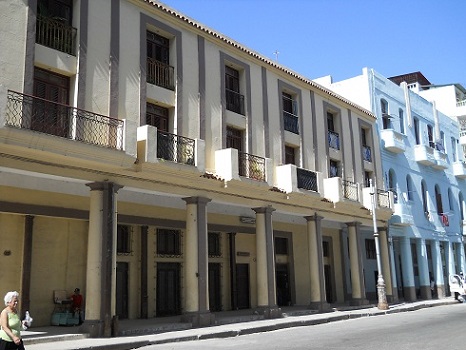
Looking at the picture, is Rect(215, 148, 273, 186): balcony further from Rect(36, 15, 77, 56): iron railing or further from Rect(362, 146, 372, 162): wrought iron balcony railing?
Rect(362, 146, 372, 162): wrought iron balcony railing

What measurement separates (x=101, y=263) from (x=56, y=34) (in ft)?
20.5

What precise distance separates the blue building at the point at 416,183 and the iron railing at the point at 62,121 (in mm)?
18201

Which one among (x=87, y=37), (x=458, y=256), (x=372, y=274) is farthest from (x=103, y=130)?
(x=458, y=256)

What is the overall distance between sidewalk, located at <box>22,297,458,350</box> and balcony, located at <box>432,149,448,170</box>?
50.0ft

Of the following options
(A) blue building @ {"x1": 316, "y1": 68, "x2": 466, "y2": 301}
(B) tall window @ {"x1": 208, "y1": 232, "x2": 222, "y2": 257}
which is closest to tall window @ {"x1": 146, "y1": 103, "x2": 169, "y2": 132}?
(B) tall window @ {"x1": 208, "y1": 232, "x2": 222, "y2": 257}

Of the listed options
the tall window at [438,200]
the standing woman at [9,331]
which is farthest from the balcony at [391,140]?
the standing woman at [9,331]

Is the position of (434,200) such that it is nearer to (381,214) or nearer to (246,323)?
(381,214)

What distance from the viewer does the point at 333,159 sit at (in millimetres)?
25047

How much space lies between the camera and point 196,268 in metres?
16.9

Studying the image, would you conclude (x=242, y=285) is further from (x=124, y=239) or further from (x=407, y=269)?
(x=407, y=269)

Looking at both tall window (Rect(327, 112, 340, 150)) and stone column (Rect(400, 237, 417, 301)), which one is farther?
stone column (Rect(400, 237, 417, 301))

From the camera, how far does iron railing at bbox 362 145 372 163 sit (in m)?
27.6

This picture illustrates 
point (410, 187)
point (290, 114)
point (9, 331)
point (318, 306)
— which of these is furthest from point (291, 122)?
point (9, 331)

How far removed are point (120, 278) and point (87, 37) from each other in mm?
8311
